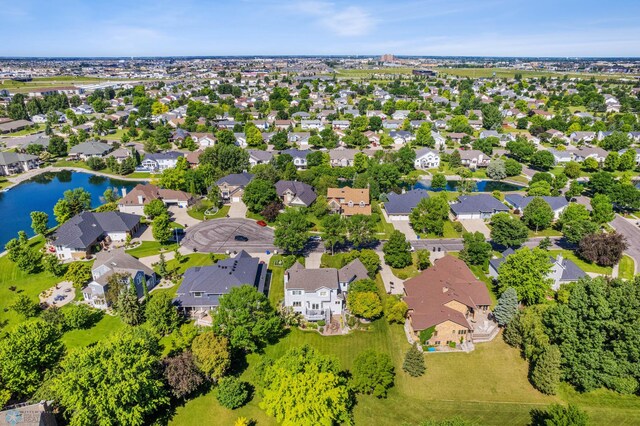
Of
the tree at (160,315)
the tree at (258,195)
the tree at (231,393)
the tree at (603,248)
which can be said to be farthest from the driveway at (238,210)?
the tree at (603,248)

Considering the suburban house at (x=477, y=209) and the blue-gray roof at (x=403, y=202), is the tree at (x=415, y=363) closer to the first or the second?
the blue-gray roof at (x=403, y=202)

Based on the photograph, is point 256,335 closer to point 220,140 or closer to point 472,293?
point 472,293

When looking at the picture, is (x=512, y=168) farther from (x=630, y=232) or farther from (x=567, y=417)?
(x=567, y=417)

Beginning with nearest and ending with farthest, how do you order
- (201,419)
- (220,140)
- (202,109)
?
(201,419) → (220,140) → (202,109)

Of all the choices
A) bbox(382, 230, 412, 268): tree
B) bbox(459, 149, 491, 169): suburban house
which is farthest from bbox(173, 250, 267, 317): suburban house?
bbox(459, 149, 491, 169): suburban house

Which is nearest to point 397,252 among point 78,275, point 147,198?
point 78,275

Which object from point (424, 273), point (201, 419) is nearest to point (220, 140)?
point (424, 273)
